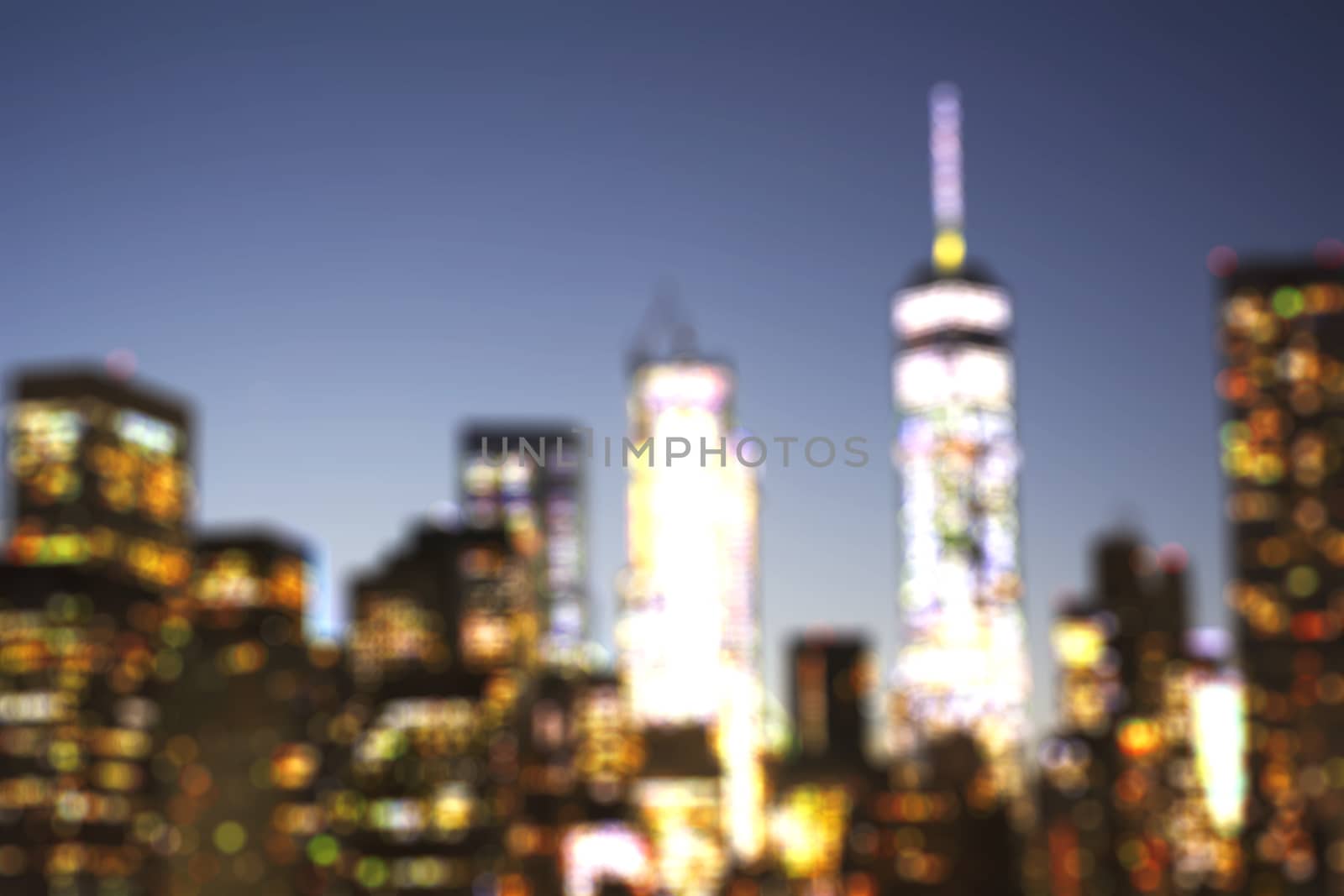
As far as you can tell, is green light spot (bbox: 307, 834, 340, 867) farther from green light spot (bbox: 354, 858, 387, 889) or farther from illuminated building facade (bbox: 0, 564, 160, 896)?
illuminated building facade (bbox: 0, 564, 160, 896)

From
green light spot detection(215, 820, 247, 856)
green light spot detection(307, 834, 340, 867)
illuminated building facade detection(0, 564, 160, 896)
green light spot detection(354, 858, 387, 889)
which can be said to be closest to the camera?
green light spot detection(354, 858, 387, 889)

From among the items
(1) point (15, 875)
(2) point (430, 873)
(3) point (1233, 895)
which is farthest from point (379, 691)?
(3) point (1233, 895)

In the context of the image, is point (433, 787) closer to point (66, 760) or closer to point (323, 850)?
point (323, 850)

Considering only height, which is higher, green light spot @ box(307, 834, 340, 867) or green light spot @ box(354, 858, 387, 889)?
green light spot @ box(307, 834, 340, 867)

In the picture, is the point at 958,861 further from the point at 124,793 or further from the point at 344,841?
the point at 124,793

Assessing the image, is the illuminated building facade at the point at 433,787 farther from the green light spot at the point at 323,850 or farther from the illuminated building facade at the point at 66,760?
the illuminated building facade at the point at 66,760

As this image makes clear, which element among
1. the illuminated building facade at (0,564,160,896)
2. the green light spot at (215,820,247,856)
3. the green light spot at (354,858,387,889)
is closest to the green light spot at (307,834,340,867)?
the green light spot at (215,820,247,856)

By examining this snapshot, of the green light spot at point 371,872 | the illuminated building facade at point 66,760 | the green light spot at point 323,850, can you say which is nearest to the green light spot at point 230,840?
the green light spot at point 323,850

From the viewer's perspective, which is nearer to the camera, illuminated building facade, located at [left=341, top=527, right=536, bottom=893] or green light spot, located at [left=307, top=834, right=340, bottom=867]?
illuminated building facade, located at [left=341, top=527, right=536, bottom=893]

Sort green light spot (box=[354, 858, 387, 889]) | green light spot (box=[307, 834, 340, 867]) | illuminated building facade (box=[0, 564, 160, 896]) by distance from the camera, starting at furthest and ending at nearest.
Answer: green light spot (box=[307, 834, 340, 867]) < illuminated building facade (box=[0, 564, 160, 896]) < green light spot (box=[354, 858, 387, 889])
